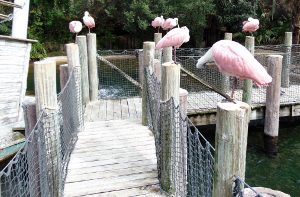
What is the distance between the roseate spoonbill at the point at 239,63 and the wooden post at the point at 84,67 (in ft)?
13.1

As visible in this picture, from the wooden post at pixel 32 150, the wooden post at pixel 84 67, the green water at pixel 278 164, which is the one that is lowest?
the green water at pixel 278 164

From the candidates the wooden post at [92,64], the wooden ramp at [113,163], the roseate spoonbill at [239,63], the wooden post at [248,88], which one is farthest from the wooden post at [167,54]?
the roseate spoonbill at [239,63]

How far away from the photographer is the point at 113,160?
13.7ft

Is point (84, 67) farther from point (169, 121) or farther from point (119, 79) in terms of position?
point (119, 79)

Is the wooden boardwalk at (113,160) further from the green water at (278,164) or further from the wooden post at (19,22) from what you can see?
the wooden post at (19,22)

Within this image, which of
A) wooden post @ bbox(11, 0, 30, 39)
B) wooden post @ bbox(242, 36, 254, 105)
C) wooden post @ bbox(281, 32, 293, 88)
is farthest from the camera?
wooden post @ bbox(281, 32, 293, 88)

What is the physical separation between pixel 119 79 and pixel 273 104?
Answer: 20.5 ft

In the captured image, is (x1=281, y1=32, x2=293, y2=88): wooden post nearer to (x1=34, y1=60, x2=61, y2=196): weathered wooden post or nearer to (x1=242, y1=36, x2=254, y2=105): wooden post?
(x1=242, y1=36, x2=254, y2=105): wooden post

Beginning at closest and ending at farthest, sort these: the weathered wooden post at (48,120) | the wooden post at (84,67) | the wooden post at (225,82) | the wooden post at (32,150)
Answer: the weathered wooden post at (48,120) → the wooden post at (32,150) → the wooden post at (84,67) → the wooden post at (225,82)

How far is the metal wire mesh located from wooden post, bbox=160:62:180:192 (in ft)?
14.0

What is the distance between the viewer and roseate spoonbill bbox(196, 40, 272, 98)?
2291 mm

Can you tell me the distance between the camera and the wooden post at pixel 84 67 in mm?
6133

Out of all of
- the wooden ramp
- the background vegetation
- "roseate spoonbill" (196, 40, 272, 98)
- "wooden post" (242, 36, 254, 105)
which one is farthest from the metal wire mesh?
"roseate spoonbill" (196, 40, 272, 98)

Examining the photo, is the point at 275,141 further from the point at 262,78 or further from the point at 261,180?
the point at 262,78
